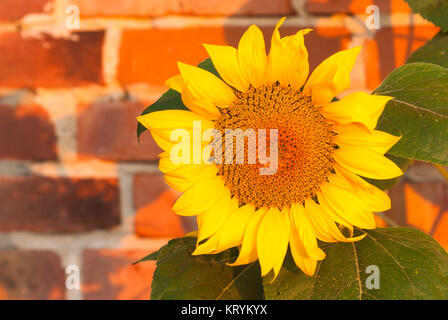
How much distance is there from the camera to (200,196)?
29 cm

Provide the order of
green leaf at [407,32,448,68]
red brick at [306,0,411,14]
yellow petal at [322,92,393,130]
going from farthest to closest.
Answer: red brick at [306,0,411,14] → green leaf at [407,32,448,68] → yellow petal at [322,92,393,130]

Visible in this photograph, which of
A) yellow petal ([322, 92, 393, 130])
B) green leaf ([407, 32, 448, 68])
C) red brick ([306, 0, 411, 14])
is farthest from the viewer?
red brick ([306, 0, 411, 14])

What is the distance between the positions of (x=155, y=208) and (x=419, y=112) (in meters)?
0.37

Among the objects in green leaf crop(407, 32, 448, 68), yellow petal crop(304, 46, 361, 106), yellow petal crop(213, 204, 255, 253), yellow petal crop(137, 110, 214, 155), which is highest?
green leaf crop(407, 32, 448, 68)

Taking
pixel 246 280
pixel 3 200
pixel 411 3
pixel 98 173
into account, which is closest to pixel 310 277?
pixel 246 280

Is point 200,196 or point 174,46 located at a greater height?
point 174,46

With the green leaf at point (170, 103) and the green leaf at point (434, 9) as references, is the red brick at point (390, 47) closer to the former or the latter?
the green leaf at point (434, 9)

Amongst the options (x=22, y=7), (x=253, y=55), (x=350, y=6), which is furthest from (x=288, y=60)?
(x=22, y=7)

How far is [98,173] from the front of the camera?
22.3 inches

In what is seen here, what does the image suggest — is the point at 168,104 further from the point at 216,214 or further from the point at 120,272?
the point at 120,272

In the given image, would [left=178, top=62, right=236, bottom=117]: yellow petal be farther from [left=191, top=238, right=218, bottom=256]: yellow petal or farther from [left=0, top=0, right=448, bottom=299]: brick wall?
[left=0, top=0, right=448, bottom=299]: brick wall

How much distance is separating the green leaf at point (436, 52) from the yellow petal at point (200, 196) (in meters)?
0.21

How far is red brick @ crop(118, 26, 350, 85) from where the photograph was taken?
514mm

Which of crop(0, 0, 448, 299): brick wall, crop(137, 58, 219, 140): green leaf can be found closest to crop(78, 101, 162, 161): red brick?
crop(0, 0, 448, 299): brick wall
